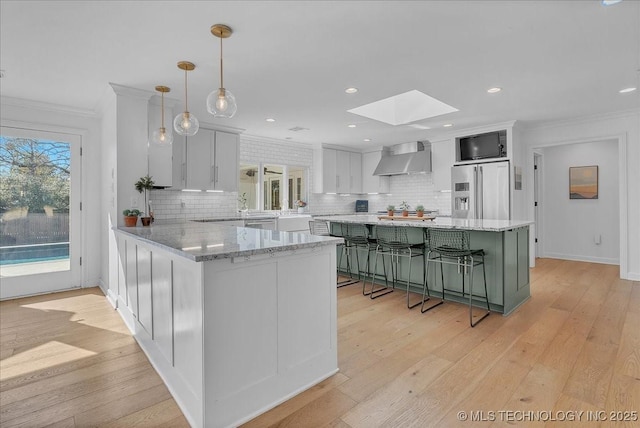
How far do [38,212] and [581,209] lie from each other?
8.98m

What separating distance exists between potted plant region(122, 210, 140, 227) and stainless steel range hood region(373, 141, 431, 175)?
16.8 feet

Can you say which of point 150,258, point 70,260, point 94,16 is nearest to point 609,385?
point 150,258

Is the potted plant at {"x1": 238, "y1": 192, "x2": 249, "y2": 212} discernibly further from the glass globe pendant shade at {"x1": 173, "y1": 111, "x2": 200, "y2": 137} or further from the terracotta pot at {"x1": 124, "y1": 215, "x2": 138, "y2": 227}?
the glass globe pendant shade at {"x1": 173, "y1": 111, "x2": 200, "y2": 137}

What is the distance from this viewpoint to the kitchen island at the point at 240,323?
1.68 metres

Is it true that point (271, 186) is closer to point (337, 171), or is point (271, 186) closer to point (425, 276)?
point (337, 171)

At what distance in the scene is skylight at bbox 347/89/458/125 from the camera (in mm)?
4910

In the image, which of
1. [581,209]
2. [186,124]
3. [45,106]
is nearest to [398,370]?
[186,124]

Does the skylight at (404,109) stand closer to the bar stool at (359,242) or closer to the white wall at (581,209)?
the bar stool at (359,242)

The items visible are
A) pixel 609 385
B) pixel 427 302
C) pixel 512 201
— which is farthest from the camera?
pixel 512 201

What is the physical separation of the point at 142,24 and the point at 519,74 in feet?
11.5

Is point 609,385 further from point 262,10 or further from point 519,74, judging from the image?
point 262,10

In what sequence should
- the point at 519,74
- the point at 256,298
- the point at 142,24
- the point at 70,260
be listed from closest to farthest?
the point at 256,298, the point at 142,24, the point at 519,74, the point at 70,260

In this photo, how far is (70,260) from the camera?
4.57m

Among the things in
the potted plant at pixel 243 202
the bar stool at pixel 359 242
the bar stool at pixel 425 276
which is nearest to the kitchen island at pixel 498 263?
the bar stool at pixel 425 276
